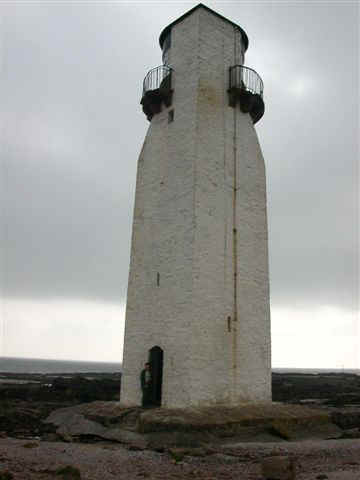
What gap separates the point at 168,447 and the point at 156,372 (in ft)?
12.6

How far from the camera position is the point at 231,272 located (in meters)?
15.5

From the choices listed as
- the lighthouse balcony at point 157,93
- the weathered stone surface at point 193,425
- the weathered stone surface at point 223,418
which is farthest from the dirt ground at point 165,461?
the lighthouse balcony at point 157,93

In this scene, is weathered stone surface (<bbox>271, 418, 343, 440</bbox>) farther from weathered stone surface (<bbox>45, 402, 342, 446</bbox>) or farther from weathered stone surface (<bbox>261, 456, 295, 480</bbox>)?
weathered stone surface (<bbox>261, 456, 295, 480</bbox>)

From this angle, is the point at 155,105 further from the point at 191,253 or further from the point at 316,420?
the point at 316,420

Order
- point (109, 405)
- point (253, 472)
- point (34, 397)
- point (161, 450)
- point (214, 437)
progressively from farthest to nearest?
1. point (34, 397)
2. point (109, 405)
3. point (214, 437)
4. point (161, 450)
5. point (253, 472)

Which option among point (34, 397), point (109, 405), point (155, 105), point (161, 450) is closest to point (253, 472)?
point (161, 450)

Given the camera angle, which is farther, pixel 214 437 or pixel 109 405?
pixel 109 405

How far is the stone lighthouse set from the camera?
14.5 m

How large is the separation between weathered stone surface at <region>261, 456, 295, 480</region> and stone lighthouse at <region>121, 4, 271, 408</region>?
5.31 m

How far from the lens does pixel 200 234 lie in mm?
14969

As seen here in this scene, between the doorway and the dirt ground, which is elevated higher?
the doorway

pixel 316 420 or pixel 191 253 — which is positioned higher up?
pixel 191 253

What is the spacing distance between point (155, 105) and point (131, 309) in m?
7.28

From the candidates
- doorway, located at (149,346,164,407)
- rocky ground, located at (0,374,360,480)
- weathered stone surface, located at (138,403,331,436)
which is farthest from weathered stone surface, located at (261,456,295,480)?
doorway, located at (149,346,164,407)
